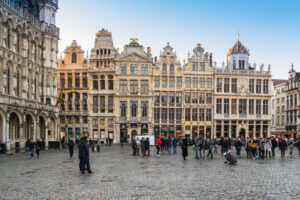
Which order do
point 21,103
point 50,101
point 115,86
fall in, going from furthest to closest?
point 115,86, point 50,101, point 21,103

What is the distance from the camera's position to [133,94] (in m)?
63.6

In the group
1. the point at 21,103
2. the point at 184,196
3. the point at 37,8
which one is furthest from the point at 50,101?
the point at 184,196

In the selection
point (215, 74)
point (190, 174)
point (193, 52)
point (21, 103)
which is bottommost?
point (190, 174)

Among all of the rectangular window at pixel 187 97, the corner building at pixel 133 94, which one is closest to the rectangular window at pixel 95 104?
the corner building at pixel 133 94

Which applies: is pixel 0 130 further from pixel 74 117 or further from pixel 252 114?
pixel 252 114

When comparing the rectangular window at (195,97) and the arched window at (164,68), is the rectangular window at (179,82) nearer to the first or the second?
the arched window at (164,68)

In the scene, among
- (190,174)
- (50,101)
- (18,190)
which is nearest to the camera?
(18,190)

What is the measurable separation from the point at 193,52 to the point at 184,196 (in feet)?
183

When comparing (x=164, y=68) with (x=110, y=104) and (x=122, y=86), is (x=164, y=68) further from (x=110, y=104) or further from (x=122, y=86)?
(x=110, y=104)

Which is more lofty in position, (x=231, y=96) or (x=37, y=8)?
(x=37, y=8)

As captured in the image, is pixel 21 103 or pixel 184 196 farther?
pixel 21 103

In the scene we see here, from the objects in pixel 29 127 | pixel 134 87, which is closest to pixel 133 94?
pixel 134 87

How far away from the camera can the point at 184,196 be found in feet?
37.5

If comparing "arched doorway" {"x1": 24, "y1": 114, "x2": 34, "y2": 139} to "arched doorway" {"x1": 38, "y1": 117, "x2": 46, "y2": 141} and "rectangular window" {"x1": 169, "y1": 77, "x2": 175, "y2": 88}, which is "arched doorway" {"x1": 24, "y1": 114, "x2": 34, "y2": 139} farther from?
"rectangular window" {"x1": 169, "y1": 77, "x2": 175, "y2": 88}
